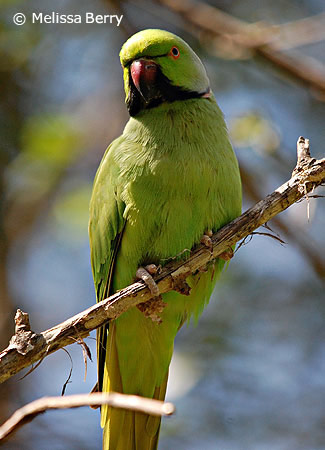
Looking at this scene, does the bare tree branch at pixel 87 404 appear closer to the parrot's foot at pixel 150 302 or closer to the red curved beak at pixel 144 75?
the parrot's foot at pixel 150 302

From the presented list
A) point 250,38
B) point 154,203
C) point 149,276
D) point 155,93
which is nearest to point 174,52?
point 155,93

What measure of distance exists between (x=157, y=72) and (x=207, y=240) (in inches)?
41.7

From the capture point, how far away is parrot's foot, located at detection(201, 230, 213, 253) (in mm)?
3075

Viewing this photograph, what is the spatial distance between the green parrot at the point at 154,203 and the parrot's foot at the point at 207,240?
0.08 feet

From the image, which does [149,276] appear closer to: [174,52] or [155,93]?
[155,93]

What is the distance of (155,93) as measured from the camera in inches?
137

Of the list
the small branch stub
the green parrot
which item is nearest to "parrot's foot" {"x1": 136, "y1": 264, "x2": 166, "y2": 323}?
the green parrot

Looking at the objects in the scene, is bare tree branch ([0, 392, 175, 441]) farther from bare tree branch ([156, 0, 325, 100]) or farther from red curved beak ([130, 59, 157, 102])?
bare tree branch ([156, 0, 325, 100])

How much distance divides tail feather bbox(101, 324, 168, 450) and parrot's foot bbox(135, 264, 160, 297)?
0.54 m

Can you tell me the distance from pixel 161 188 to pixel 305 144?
0.76 m

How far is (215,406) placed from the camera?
5.80m

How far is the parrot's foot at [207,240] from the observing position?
10.1 feet

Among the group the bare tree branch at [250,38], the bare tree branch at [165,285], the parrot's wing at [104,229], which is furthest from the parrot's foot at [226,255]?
the bare tree branch at [250,38]

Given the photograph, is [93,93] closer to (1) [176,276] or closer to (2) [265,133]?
(2) [265,133]
